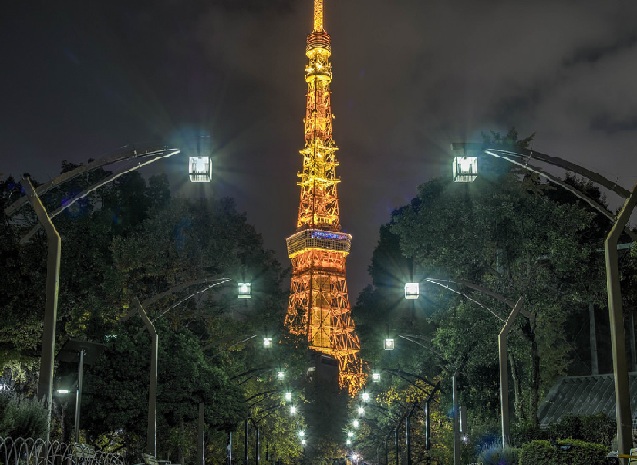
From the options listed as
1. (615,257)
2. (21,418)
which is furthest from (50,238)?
(615,257)

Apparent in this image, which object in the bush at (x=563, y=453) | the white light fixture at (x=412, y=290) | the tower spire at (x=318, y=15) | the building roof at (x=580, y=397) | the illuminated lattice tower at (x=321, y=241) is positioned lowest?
the bush at (x=563, y=453)

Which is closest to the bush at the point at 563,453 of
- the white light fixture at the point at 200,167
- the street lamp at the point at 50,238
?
the white light fixture at the point at 200,167

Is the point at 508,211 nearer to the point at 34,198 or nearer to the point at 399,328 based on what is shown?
the point at 34,198

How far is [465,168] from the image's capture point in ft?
58.6

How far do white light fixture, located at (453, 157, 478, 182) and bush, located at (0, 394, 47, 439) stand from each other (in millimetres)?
8494

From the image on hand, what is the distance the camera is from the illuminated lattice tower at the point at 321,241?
11538 cm

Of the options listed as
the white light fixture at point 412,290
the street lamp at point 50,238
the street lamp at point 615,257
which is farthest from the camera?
the white light fixture at point 412,290

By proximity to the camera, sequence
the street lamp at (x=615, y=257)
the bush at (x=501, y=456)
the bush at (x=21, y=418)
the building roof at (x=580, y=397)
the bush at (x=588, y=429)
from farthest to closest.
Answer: the building roof at (x=580, y=397) < the bush at (x=588, y=429) < the bush at (x=501, y=456) < the street lamp at (x=615, y=257) < the bush at (x=21, y=418)

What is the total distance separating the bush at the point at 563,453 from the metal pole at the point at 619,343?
5580mm

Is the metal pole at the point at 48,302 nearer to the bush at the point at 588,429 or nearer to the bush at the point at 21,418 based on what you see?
the bush at the point at 21,418

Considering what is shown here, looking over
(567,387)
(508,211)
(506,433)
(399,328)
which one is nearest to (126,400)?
(506,433)

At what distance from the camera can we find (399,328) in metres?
76.2

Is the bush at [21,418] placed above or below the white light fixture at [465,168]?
below

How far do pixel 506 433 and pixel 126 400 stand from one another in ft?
43.3
